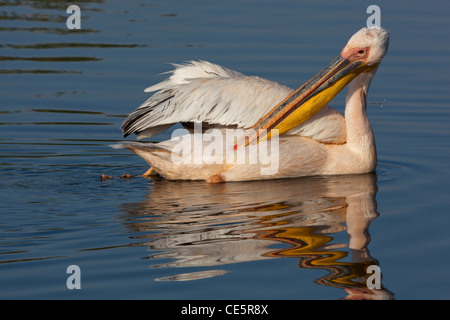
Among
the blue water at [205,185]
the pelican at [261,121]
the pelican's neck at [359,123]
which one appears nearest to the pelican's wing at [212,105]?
the pelican at [261,121]

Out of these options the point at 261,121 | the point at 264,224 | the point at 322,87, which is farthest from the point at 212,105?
the point at 264,224

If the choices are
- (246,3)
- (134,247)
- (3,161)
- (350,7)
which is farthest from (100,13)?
(134,247)

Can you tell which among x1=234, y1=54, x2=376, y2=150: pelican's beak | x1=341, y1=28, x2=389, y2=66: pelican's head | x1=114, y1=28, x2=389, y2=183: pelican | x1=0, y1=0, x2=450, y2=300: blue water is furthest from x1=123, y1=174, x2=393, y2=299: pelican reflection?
x1=341, y1=28, x2=389, y2=66: pelican's head

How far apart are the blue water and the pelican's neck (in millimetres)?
218

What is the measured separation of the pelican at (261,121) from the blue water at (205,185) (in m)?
0.14

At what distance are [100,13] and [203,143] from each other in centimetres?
580

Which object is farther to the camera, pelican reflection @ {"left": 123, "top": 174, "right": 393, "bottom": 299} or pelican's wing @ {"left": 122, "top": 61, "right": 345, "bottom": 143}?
pelican's wing @ {"left": 122, "top": 61, "right": 345, "bottom": 143}

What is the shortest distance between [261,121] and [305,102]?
351mm

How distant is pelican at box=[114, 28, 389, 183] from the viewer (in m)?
6.41

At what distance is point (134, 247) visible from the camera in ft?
16.0

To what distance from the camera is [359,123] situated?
6738 mm

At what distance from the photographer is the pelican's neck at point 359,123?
6719 millimetres

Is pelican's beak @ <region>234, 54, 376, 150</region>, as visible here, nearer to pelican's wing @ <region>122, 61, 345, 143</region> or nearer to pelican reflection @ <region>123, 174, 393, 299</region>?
pelican's wing @ <region>122, 61, 345, 143</region>

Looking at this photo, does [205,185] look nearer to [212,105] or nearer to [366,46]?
[212,105]
